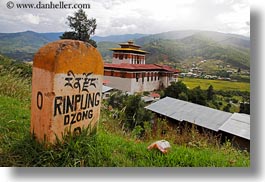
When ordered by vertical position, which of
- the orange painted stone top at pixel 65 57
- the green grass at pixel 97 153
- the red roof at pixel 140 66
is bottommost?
the green grass at pixel 97 153

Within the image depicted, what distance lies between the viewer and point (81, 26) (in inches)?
108

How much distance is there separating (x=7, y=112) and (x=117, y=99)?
1.05m

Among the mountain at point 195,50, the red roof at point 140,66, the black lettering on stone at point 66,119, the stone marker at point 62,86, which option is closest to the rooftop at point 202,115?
the red roof at point 140,66

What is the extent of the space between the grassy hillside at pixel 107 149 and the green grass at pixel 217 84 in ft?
1.46

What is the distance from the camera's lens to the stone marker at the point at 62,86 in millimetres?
2133

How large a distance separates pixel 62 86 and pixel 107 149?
0.62m

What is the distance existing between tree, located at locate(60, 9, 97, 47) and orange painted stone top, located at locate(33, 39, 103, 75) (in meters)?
0.52

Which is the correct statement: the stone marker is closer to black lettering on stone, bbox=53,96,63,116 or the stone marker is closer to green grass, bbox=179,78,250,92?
black lettering on stone, bbox=53,96,63,116

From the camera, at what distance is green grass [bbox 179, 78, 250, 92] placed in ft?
9.27

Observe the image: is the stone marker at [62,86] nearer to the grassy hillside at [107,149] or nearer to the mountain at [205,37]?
the grassy hillside at [107,149]

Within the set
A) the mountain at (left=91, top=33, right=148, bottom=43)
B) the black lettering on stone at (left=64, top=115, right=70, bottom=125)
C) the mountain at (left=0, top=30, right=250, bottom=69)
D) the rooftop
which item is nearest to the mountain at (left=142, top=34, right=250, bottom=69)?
the mountain at (left=0, top=30, right=250, bottom=69)

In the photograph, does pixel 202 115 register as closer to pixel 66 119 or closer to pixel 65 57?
pixel 66 119

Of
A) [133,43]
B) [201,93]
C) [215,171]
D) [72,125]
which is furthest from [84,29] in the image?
[215,171]

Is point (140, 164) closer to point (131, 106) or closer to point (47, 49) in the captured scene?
point (131, 106)
